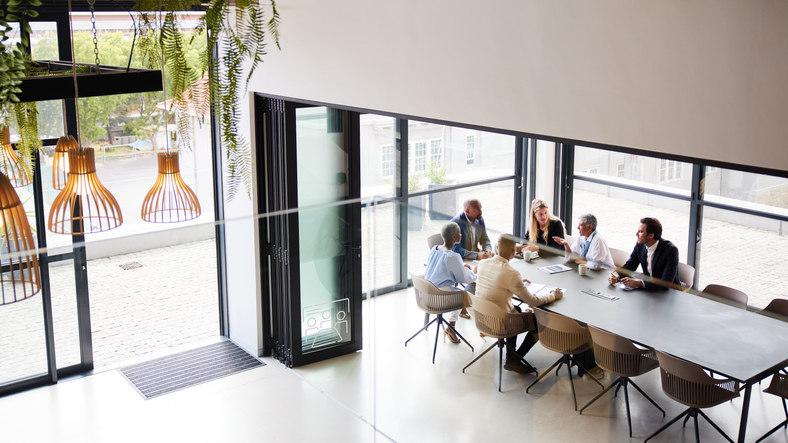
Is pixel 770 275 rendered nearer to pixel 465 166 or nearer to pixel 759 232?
pixel 759 232

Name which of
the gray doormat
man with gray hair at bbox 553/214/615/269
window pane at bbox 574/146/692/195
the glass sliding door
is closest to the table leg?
man with gray hair at bbox 553/214/615/269

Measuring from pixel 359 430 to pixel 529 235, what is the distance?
3.15 meters

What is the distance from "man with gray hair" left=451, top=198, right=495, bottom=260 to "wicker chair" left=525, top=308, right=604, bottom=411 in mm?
364

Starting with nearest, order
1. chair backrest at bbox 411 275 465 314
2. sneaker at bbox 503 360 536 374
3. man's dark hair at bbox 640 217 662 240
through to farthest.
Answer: sneaker at bbox 503 360 536 374 → chair backrest at bbox 411 275 465 314 → man's dark hair at bbox 640 217 662 240

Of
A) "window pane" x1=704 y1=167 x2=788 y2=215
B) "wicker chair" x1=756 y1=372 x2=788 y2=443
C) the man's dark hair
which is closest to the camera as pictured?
"wicker chair" x1=756 y1=372 x2=788 y2=443

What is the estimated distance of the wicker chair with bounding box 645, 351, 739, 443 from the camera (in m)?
2.67

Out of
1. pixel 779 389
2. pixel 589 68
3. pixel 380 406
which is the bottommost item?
pixel 380 406

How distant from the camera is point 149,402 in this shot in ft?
9.87

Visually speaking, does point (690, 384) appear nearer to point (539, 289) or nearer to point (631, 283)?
point (631, 283)

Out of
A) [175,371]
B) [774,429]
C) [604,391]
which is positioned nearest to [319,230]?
[175,371]

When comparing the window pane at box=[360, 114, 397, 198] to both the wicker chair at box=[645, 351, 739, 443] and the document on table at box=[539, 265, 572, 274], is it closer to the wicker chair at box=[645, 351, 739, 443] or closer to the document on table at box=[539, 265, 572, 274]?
the document on table at box=[539, 265, 572, 274]

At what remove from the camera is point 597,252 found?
4617 mm

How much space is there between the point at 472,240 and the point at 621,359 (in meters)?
0.88

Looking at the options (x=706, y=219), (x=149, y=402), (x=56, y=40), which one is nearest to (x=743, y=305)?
(x=149, y=402)
